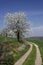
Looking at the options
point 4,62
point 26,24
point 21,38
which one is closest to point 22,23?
point 26,24

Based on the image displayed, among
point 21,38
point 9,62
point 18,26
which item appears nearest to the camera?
point 9,62

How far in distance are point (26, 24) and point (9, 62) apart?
68.5m

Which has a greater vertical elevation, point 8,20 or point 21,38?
point 8,20

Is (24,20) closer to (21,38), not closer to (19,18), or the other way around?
(19,18)

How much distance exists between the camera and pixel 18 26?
3718 inches

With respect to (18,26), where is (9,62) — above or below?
below

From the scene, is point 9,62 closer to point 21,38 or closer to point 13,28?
point 13,28

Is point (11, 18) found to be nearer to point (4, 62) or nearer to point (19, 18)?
point (19, 18)

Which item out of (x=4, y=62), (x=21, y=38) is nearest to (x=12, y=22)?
(x=21, y=38)

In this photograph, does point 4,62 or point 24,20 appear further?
point 24,20

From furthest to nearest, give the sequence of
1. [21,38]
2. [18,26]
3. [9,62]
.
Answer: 1. [21,38]
2. [18,26]
3. [9,62]

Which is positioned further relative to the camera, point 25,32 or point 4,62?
point 25,32

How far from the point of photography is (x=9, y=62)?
28234 mm

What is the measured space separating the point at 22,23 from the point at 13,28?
422 centimetres
